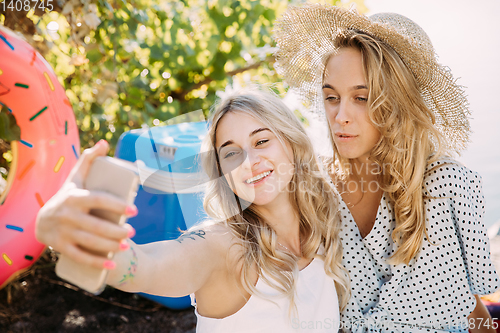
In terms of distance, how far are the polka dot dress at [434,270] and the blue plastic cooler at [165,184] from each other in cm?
94

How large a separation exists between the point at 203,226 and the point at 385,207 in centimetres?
79

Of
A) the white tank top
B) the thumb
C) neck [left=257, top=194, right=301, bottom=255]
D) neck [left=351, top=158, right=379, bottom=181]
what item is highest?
the thumb

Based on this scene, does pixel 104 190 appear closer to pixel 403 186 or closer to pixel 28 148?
pixel 403 186

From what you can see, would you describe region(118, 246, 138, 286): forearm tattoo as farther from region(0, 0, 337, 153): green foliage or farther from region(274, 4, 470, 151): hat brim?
region(0, 0, 337, 153): green foliage

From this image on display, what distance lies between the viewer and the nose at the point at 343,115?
157 centimetres

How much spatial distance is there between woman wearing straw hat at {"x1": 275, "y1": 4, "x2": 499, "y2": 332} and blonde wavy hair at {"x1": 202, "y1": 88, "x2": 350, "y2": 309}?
9 cm

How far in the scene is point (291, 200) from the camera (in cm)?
162

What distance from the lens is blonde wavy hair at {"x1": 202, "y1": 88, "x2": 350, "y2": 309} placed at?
1.40 m

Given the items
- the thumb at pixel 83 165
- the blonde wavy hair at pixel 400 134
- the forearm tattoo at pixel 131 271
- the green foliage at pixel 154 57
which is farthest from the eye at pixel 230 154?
the green foliage at pixel 154 57

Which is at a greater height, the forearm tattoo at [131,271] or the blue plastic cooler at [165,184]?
the forearm tattoo at [131,271]

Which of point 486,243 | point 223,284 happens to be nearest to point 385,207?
point 486,243

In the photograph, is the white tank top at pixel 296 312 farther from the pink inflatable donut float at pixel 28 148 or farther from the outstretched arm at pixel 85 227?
the pink inflatable donut float at pixel 28 148

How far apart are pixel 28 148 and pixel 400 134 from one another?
5.70 feet

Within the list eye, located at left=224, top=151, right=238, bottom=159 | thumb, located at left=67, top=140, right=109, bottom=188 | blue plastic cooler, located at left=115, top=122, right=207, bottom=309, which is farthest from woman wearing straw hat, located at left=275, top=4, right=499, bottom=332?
thumb, located at left=67, top=140, right=109, bottom=188
